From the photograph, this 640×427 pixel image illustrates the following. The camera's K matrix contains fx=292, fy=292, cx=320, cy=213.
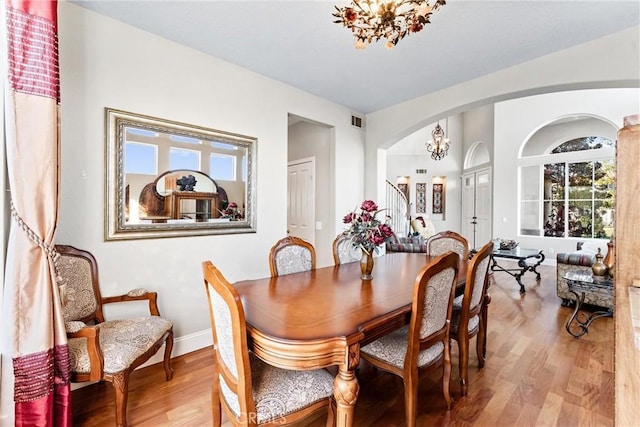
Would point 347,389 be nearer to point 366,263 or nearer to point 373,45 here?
point 366,263

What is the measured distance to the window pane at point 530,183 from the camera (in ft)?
23.5

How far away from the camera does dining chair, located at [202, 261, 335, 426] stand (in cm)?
115

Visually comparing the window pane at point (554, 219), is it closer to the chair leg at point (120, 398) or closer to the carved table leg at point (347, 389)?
the carved table leg at point (347, 389)

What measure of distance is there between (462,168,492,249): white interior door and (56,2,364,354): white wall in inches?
273

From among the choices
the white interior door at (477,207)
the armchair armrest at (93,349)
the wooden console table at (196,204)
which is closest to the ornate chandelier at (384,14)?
the wooden console table at (196,204)

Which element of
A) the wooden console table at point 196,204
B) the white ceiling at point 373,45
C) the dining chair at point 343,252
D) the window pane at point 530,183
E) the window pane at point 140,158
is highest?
the white ceiling at point 373,45

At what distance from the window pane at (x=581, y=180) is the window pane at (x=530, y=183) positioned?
616 mm

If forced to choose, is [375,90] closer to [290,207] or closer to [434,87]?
[434,87]

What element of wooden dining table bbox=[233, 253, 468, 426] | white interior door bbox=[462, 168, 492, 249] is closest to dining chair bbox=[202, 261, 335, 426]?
wooden dining table bbox=[233, 253, 468, 426]

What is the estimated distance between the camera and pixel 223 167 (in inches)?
112

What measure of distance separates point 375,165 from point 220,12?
2.75 m

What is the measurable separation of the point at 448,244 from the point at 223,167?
2507 millimetres

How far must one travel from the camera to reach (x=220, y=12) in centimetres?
213

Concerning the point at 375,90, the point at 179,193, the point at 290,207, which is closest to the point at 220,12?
the point at 179,193
